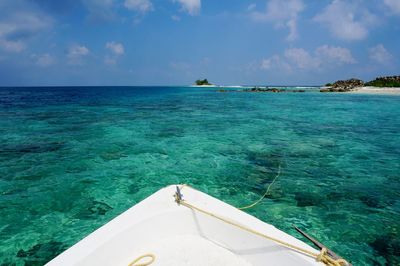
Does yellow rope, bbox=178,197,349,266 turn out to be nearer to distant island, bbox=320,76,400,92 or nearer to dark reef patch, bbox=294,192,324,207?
dark reef patch, bbox=294,192,324,207

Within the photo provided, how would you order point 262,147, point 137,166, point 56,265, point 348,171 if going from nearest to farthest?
1. point 56,265
2. point 348,171
3. point 137,166
4. point 262,147

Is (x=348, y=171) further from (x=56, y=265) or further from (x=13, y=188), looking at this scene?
(x=13, y=188)

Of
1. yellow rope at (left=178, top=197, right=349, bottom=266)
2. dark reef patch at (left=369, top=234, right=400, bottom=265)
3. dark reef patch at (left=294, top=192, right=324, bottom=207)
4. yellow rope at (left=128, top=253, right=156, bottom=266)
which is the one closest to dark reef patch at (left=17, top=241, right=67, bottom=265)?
yellow rope at (left=128, top=253, right=156, bottom=266)

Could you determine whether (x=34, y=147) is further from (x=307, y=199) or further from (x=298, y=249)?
(x=298, y=249)

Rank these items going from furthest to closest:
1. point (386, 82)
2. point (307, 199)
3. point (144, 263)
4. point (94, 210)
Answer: point (386, 82), point (307, 199), point (94, 210), point (144, 263)

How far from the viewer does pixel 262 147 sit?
11.9 metres

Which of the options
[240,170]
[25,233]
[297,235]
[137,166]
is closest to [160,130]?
[137,166]

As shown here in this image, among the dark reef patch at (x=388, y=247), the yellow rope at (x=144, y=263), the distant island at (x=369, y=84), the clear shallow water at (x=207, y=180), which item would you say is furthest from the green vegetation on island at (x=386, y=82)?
the yellow rope at (x=144, y=263)

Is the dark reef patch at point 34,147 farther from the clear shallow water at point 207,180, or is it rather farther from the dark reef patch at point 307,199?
the dark reef patch at point 307,199

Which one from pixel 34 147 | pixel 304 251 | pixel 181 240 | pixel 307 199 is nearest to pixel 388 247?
pixel 307 199

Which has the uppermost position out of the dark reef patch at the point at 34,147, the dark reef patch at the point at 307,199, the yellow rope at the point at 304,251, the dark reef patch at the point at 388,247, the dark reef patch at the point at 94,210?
the yellow rope at the point at 304,251

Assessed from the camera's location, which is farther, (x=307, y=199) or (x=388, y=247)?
(x=307, y=199)

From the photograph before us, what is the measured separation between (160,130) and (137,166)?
23.1 ft

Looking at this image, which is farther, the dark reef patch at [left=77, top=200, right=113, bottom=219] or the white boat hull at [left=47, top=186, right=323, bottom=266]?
the dark reef patch at [left=77, top=200, right=113, bottom=219]
